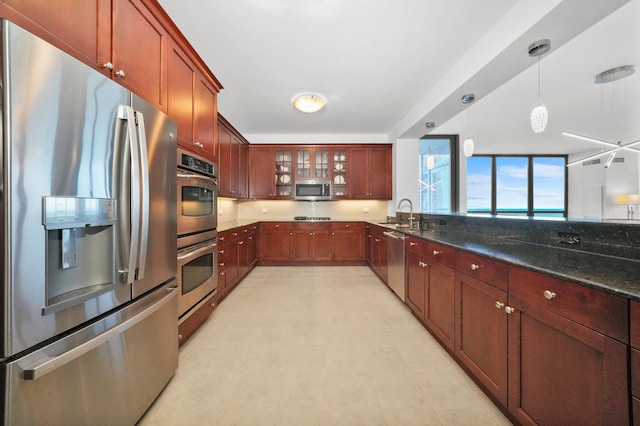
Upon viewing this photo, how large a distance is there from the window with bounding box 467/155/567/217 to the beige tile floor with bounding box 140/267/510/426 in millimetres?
5764

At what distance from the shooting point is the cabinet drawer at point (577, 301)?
0.81 meters

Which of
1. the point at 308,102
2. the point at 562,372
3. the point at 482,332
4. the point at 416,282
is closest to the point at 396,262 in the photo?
the point at 416,282

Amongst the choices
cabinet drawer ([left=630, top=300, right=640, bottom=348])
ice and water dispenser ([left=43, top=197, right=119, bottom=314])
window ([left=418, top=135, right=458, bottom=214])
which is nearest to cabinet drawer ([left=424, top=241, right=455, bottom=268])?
cabinet drawer ([left=630, top=300, right=640, bottom=348])

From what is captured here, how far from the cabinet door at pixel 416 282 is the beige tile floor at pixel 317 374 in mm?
160

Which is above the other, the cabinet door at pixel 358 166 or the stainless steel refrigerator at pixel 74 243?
the cabinet door at pixel 358 166

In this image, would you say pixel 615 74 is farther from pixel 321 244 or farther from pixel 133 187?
pixel 133 187

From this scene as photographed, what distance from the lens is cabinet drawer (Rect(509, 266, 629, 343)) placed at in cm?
81

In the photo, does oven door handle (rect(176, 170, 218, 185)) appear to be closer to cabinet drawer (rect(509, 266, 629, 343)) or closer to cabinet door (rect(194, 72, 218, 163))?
cabinet door (rect(194, 72, 218, 163))

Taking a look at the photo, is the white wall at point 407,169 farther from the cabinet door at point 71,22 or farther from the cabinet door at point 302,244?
the cabinet door at point 71,22

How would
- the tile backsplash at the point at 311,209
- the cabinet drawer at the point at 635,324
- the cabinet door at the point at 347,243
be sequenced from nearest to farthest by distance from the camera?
the cabinet drawer at the point at 635,324, the cabinet door at the point at 347,243, the tile backsplash at the point at 311,209

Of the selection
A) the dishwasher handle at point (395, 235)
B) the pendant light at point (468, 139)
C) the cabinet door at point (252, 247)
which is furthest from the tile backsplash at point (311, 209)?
the pendant light at point (468, 139)

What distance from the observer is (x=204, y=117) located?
235 centimetres

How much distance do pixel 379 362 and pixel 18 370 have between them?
1.84 meters

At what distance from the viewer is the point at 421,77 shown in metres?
2.95
